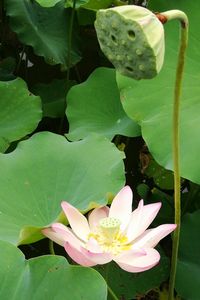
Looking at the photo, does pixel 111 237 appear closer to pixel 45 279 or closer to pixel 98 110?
pixel 45 279

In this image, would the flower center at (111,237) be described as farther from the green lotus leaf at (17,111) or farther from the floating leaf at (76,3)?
the floating leaf at (76,3)

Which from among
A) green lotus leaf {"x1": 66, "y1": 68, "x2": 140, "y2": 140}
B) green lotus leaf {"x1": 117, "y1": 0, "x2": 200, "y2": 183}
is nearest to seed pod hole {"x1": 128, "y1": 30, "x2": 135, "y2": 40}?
green lotus leaf {"x1": 117, "y1": 0, "x2": 200, "y2": 183}

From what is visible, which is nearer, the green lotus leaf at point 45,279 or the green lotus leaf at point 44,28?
the green lotus leaf at point 45,279

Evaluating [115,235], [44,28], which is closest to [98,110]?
[44,28]

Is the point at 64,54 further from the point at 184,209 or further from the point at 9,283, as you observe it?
the point at 9,283

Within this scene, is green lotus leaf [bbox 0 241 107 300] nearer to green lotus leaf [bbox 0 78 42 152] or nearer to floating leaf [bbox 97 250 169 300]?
floating leaf [bbox 97 250 169 300]

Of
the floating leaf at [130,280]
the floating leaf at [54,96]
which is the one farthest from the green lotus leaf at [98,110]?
the floating leaf at [130,280]
